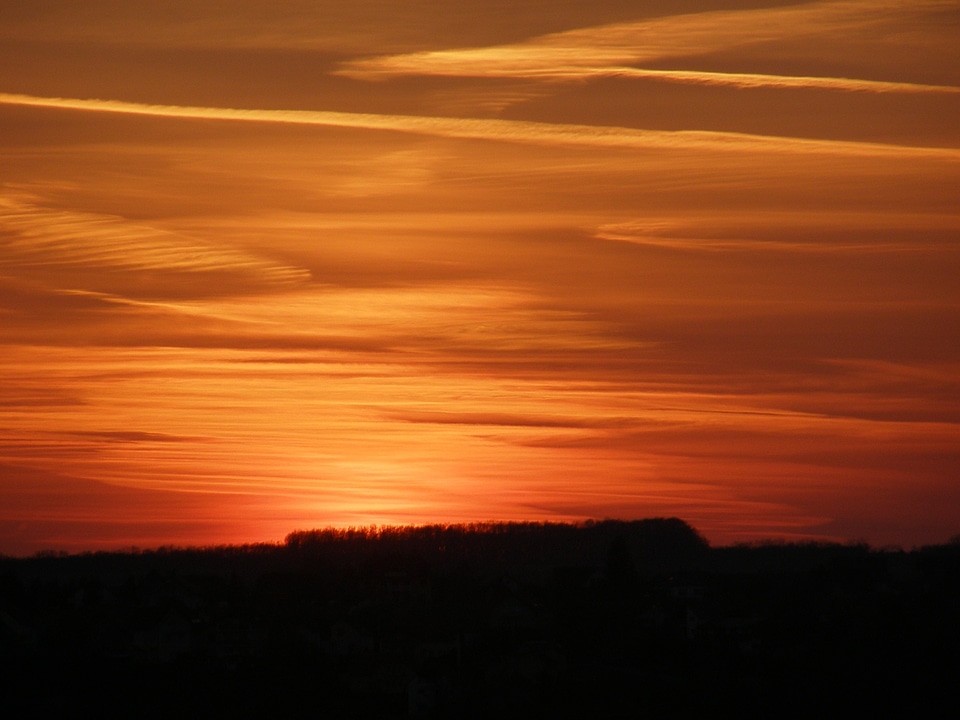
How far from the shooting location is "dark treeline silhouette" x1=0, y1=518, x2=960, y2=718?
66250 millimetres

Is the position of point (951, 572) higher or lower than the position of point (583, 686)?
higher

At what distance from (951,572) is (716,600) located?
24.6m

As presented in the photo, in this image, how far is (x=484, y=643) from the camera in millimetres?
80562

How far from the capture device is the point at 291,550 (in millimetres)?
188875

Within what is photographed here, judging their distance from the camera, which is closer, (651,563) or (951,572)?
(951,572)

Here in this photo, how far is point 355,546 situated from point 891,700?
413 feet

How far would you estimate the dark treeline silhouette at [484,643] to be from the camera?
6625 centimetres

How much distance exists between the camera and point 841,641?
3012 inches

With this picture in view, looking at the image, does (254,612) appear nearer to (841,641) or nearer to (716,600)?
(716,600)

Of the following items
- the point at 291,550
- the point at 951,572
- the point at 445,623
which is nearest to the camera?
the point at 445,623

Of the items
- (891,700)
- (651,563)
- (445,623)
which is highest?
(651,563)

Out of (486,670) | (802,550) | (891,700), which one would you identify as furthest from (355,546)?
(891,700)

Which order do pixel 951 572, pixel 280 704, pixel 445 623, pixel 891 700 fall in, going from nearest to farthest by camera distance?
1. pixel 891 700
2. pixel 280 704
3. pixel 445 623
4. pixel 951 572

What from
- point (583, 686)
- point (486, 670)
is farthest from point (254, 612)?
point (583, 686)
